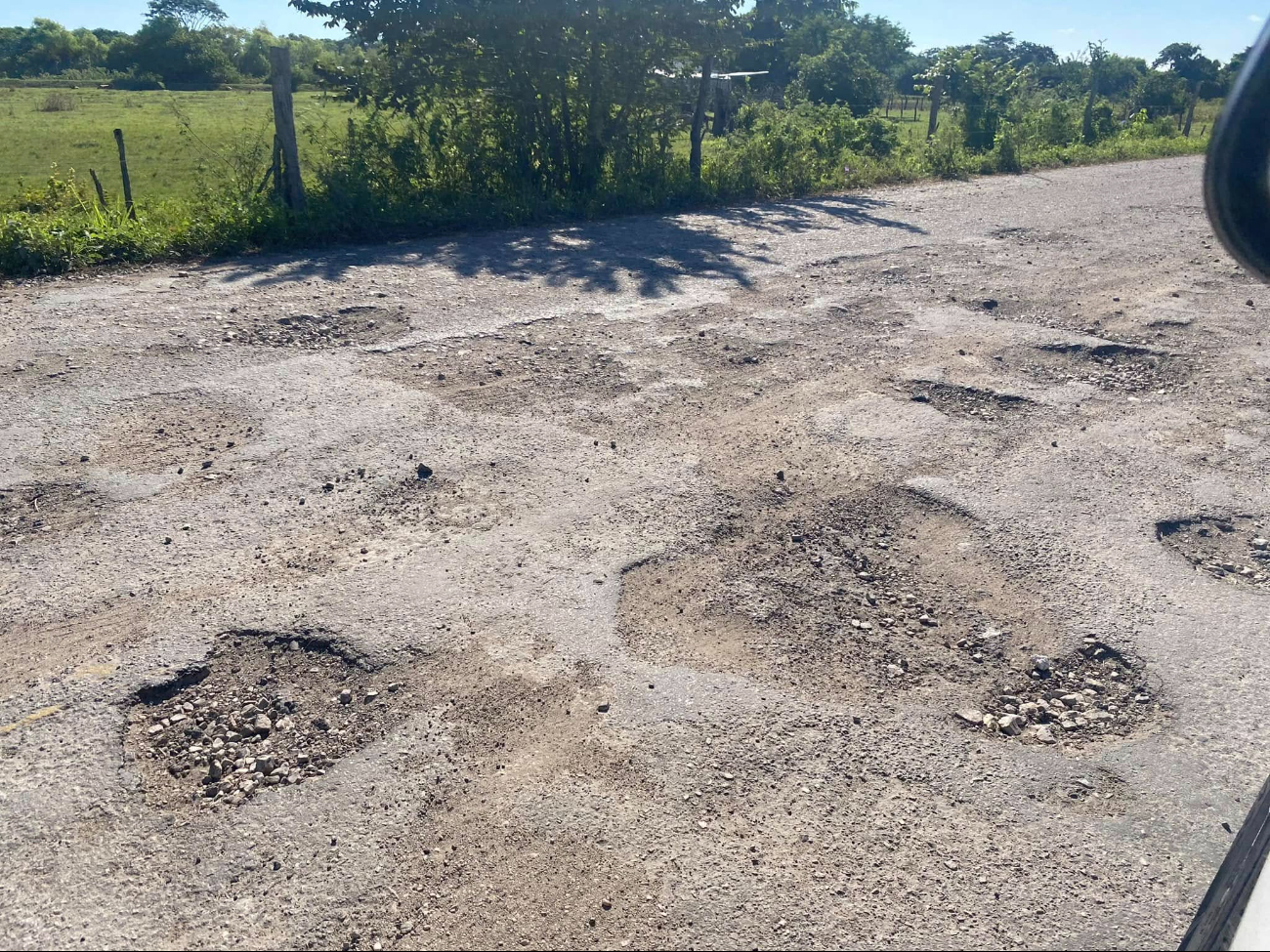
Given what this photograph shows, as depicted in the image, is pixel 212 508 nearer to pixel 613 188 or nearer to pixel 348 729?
pixel 348 729

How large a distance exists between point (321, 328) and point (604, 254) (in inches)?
121

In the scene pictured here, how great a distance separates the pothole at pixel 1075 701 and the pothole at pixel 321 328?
174 inches

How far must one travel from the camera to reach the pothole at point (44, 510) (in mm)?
3922

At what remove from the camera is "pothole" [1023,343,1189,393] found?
19.1 ft

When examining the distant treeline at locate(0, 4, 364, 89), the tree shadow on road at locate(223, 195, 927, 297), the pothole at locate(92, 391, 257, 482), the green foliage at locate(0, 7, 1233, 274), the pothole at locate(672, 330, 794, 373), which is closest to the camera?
the pothole at locate(92, 391, 257, 482)

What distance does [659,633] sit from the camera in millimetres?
3396

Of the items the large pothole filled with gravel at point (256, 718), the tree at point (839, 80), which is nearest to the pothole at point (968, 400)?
A: the large pothole filled with gravel at point (256, 718)

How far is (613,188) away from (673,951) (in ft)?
31.7

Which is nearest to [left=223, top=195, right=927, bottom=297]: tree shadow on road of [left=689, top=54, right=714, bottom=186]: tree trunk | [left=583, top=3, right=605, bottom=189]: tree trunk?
[left=583, top=3, right=605, bottom=189]: tree trunk

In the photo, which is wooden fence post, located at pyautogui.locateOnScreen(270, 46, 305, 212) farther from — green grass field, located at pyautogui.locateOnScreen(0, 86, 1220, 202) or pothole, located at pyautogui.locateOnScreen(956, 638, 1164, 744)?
pothole, located at pyautogui.locateOnScreen(956, 638, 1164, 744)

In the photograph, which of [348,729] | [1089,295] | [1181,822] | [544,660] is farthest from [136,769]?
[1089,295]

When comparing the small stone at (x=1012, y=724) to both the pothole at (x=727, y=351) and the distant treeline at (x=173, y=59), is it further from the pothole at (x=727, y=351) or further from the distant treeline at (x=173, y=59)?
the distant treeline at (x=173, y=59)

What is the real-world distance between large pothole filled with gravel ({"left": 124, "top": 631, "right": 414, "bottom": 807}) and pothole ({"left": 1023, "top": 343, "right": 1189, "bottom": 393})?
458 cm

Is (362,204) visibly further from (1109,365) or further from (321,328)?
(1109,365)
